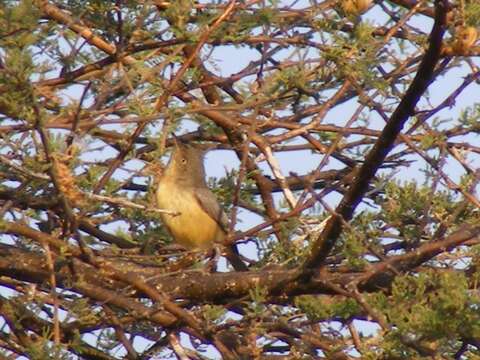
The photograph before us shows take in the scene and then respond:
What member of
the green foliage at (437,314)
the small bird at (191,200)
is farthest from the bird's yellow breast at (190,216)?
the green foliage at (437,314)

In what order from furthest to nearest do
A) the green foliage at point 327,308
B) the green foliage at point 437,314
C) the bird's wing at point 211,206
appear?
the bird's wing at point 211,206, the green foliage at point 327,308, the green foliage at point 437,314

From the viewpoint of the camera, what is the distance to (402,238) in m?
5.54

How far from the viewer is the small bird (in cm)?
759

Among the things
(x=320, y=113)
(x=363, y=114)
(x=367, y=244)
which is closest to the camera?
(x=367, y=244)

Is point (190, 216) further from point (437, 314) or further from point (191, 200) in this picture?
point (437, 314)

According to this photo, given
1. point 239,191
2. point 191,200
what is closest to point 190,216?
point 191,200

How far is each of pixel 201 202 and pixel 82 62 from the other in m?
2.77

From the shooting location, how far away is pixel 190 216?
795 cm

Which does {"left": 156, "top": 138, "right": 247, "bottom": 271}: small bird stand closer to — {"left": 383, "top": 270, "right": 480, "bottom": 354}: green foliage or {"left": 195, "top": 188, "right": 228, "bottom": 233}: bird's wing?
{"left": 195, "top": 188, "right": 228, "bottom": 233}: bird's wing

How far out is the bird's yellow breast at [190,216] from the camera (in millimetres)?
7684

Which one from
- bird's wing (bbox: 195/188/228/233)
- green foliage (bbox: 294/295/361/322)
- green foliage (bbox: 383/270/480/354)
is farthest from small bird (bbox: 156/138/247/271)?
green foliage (bbox: 383/270/480/354)

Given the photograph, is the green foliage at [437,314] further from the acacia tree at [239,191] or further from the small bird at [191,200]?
the small bird at [191,200]

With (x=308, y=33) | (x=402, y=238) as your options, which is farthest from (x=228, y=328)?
(x=308, y=33)

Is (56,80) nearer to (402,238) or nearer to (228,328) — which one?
(228,328)
